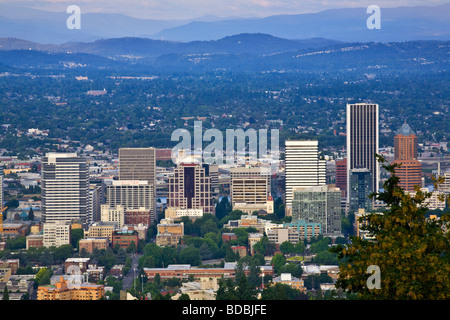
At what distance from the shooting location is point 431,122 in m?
47.1

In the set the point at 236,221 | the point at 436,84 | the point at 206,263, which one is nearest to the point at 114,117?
the point at 436,84

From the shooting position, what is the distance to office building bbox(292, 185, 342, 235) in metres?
22.1

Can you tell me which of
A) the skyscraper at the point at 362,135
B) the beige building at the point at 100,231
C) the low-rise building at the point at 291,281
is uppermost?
the skyscraper at the point at 362,135

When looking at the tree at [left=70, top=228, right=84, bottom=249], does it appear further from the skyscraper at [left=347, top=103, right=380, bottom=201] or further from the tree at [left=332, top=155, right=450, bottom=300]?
the tree at [left=332, top=155, right=450, bottom=300]

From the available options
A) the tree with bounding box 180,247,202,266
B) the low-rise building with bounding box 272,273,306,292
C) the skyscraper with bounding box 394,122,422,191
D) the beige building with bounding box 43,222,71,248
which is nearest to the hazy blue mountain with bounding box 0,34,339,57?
the skyscraper with bounding box 394,122,422,191

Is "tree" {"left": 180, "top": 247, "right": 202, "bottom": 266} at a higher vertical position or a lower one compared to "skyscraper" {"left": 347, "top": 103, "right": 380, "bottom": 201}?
lower

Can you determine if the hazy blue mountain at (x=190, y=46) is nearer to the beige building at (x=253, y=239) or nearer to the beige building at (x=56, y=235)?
the beige building at (x=56, y=235)

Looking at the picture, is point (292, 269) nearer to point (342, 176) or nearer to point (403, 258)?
point (342, 176)

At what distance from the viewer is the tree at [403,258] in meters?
5.20

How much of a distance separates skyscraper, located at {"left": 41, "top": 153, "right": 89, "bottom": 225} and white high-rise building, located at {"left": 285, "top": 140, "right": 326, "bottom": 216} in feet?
15.8

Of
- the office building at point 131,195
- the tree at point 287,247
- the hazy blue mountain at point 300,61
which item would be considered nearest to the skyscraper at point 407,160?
the office building at point 131,195

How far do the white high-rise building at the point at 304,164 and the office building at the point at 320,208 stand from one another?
9.08 feet

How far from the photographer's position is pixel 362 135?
29656mm
